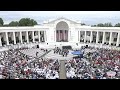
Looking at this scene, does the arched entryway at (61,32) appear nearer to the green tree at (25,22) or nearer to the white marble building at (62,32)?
the white marble building at (62,32)

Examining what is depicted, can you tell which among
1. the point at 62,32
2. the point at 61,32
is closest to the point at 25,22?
Result: the point at 61,32

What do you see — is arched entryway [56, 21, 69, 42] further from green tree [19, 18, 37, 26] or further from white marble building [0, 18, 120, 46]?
green tree [19, 18, 37, 26]

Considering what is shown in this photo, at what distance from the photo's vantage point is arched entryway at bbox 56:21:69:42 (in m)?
39.8

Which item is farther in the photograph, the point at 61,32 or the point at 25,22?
the point at 25,22

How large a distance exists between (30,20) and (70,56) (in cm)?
2900

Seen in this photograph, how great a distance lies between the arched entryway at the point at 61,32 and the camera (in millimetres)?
39812

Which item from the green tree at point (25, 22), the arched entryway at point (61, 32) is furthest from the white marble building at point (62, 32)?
the green tree at point (25, 22)

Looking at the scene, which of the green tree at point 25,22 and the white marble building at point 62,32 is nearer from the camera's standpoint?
Answer: the white marble building at point 62,32

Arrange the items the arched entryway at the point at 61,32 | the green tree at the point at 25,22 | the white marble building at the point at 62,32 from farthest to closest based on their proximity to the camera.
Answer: the green tree at the point at 25,22 < the arched entryway at the point at 61,32 < the white marble building at the point at 62,32

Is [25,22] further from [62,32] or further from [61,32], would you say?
[62,32]

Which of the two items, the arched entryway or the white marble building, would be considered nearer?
the white marble building

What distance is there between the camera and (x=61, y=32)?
40375 mm

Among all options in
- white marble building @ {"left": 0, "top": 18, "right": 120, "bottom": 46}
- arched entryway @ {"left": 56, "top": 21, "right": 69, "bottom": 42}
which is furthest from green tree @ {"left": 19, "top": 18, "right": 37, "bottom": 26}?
arched entryway @ {"left": 56, "top": 21, "right": 69, "bottom": 42}
